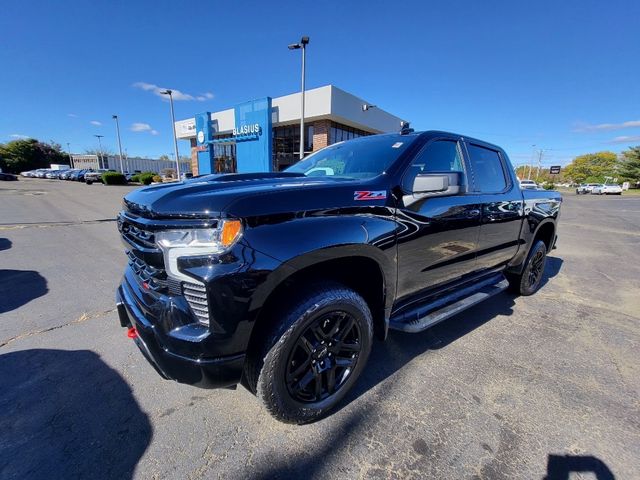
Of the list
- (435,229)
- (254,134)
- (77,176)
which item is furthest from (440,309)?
(77,176)

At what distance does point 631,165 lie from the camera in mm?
59469

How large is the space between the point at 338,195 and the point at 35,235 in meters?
8.28

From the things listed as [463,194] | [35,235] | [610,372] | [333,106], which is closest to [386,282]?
[463,194]

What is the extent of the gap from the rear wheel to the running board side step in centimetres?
98

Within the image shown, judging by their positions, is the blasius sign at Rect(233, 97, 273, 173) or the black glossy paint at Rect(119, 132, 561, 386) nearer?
the black glossy paint at Rect(119, 132, 561, 386)

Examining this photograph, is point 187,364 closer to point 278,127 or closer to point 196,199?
→ point 196,199

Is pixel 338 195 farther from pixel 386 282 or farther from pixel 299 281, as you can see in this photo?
pixel 386 282

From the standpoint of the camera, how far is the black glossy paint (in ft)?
5.22

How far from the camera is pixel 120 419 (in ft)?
6.63

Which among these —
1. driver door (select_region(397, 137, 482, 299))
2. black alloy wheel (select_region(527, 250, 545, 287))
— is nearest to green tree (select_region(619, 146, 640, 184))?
black alloy wheel (select_region(527, 250, 545, 287))

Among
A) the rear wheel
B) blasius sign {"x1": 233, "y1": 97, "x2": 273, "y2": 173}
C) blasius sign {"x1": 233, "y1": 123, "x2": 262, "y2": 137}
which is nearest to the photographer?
the rear wheel

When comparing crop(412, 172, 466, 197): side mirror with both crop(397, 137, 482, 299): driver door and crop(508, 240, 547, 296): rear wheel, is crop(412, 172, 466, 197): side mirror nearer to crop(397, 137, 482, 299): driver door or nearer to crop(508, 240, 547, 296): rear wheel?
crop(397, 137, 482, 299): driver door

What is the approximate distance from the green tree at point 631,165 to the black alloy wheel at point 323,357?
8198 centimetres

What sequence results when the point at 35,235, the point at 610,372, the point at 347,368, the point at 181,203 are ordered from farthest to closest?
the point at 35,235 → the point at 610,372 → the point at 347,368 → the point at 181,203
